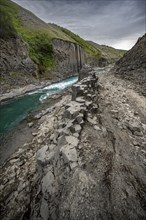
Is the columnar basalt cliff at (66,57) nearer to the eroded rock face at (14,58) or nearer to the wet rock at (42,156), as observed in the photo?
the eroded rock face at (14,58)

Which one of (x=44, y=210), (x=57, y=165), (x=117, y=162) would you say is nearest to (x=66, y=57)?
(x=117, y=162)

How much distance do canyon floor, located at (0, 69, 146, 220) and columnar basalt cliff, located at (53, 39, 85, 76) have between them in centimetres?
4040

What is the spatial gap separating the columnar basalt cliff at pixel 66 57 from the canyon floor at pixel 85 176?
4040 cm

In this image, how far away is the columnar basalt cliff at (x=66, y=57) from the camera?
158 ft

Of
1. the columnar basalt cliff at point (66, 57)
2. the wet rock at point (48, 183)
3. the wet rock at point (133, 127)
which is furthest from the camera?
the columnar basalt cliff at point (66, 57)

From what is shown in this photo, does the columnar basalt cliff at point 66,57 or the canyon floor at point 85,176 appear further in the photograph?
the columnar basalt cliff at point 66,57

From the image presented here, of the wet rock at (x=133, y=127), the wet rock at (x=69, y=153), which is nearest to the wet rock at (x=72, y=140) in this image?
the wet rock at (x=69, y=153)

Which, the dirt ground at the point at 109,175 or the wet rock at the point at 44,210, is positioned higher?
the dirt ground at the point at 109,175

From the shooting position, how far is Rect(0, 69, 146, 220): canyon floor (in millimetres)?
4426

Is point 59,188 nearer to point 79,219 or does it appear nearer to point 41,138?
point 79,219

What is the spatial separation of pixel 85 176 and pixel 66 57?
171ft

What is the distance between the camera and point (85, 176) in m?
5.06

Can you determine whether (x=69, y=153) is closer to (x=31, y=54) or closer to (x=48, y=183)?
(x=48, y=183)

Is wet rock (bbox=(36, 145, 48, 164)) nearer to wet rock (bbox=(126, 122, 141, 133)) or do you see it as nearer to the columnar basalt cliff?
wet rock (bbox=(126, 122, 141, 133))
